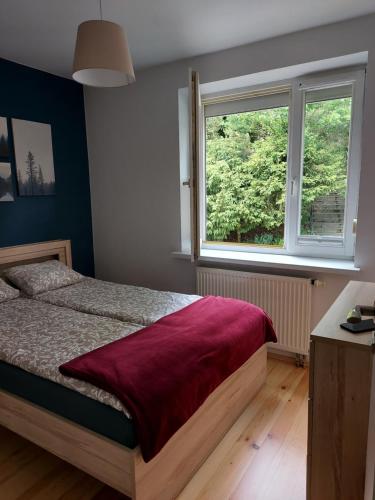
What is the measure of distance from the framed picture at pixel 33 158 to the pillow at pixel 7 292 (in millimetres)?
856

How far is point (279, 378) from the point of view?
104 inches

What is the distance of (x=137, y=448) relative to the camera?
1.39 m

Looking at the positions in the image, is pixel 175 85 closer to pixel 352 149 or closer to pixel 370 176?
pixel 352 149

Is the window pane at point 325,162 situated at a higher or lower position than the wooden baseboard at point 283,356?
higher

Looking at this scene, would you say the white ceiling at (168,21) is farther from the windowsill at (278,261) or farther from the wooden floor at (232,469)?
the wooden floor at (232,469)

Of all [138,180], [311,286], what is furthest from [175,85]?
[311,286]

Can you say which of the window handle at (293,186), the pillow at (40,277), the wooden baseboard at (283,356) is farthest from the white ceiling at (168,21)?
the wooden baseboard at (283,356)

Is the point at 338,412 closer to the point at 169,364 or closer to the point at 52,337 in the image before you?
the point at 169,364

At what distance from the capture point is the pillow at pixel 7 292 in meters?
2.64

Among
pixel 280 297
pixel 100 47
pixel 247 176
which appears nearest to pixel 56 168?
pixel 247 176

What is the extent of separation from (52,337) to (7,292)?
96 centimetres

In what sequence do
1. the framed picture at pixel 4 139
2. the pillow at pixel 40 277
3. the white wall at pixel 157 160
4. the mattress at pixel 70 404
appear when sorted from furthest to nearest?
the framed picture at pixel 4 139, the pillow at pixel 40 277, the white wall at pixel 157 160, the mattress at pixel 70 404

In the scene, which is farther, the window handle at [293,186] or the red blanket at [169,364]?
the window handle at [293,186]

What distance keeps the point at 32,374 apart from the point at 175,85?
2571 millimetres
